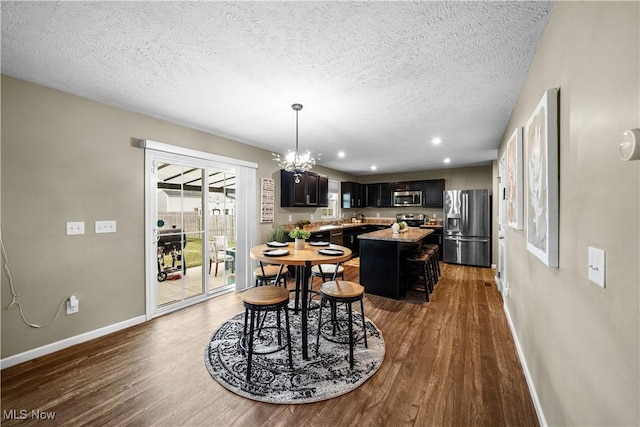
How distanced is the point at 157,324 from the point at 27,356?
100 cm

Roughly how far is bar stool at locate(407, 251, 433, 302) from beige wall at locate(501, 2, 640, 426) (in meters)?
2.25

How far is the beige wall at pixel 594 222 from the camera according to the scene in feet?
2.42

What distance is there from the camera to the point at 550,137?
1.32 meters

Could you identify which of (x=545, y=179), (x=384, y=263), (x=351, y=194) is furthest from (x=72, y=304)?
(x=351, y=194)

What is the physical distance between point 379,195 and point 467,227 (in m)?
2.70

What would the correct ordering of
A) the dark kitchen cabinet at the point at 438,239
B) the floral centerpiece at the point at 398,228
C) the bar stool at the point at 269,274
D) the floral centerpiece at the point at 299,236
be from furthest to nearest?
the dark kitchen cabinet at the point at 438,239
the floral centerpiece at the point at 398,228
the bar stool at the point at 269,274
the floral centerpiece at the point at 299,236

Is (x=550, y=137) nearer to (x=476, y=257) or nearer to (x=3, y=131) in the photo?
(x=3, y=131)

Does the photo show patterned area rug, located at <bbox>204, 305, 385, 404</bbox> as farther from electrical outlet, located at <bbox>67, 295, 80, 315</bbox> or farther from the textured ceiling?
the textured ceiling

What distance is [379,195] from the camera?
790 cm

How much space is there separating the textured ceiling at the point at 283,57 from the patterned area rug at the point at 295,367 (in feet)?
8.05

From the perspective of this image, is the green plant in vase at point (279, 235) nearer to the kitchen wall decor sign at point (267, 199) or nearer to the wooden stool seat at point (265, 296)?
the kitchen wall decor sign at point (267, 199)

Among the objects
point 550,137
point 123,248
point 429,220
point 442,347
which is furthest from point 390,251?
point 429,220

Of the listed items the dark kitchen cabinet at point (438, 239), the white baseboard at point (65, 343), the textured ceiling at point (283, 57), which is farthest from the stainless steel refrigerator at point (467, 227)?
the white baseboard at point (65, 343)

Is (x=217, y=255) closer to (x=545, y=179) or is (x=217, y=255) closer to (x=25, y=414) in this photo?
(x=25, y=414)
